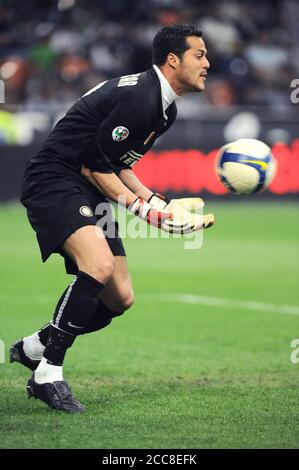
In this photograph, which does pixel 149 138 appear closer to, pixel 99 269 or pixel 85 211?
pixel 85 211

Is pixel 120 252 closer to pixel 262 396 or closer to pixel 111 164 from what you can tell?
pixel 111 164

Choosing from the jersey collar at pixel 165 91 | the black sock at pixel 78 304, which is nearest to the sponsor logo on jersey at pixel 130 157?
the jersey collar at pixel 165 91

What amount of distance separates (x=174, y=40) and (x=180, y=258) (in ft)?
28.2

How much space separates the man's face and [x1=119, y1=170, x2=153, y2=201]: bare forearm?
0.74 metres

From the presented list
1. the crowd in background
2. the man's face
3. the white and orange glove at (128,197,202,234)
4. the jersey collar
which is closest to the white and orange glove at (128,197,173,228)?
the white and orange glove at (128,197,202,234)

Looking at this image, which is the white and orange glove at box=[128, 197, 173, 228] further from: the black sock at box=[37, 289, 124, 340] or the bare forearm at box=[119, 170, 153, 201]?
the black sock at box=[37, 289, 124, 340]

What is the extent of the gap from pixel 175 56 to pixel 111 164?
824 mm

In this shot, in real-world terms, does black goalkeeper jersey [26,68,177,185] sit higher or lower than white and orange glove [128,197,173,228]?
higher

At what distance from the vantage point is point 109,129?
603 cm

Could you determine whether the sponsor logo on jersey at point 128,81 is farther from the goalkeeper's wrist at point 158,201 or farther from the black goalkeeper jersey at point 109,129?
the goalkeeper's wrist at point 158,201

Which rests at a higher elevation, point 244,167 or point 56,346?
point 244,167

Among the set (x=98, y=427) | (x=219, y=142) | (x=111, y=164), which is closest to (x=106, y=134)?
(x=111, y=164)

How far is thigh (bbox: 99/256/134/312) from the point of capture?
6465 mm

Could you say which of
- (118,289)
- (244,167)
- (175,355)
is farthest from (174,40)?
(175,355)
